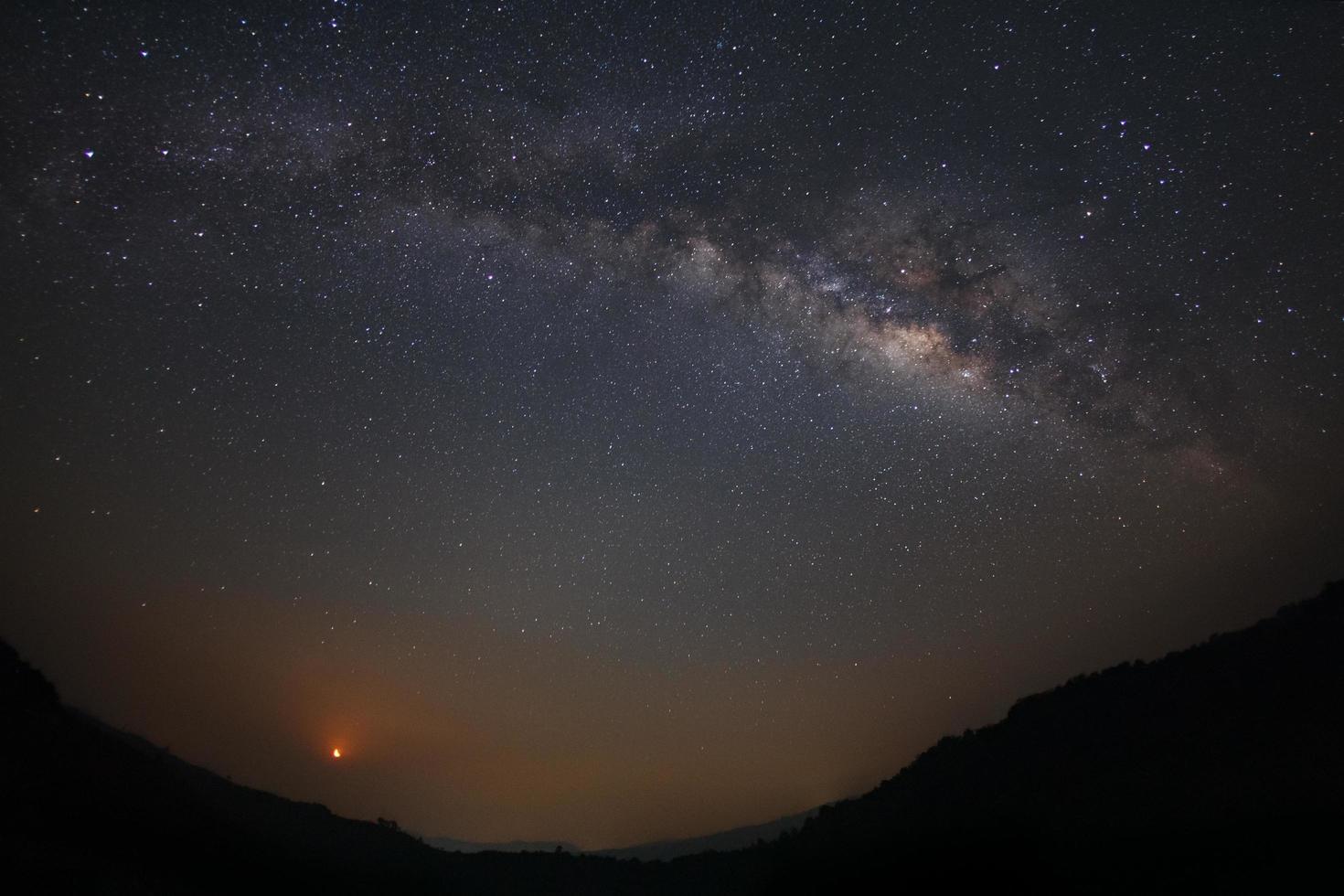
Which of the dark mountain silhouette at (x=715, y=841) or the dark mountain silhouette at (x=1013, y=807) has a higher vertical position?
the dark mountain silhouette at (x=1013, y=807)

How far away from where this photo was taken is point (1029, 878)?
12.2m

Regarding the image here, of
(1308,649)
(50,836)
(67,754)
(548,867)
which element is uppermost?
(67,754)

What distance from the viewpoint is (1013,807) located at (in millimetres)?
14906

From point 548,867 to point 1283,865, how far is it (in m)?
22.3

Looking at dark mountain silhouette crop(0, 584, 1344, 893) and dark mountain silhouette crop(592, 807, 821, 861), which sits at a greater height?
dark mountain silhouette crop(0, 584, 1344, 893)

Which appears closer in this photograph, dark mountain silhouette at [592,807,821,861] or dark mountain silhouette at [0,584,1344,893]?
dark mountain silhouette at [0,584,1344,893]

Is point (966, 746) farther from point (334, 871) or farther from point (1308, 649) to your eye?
point (334, 871)

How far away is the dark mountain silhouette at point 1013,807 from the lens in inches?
424

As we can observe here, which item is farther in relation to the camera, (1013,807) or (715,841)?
(715,841)

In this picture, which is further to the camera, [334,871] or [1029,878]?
[334,871]

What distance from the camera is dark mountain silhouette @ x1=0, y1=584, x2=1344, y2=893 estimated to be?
10.8 meters

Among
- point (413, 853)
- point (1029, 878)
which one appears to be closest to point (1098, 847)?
point (1029, 878)

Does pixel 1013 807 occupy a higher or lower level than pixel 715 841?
higher

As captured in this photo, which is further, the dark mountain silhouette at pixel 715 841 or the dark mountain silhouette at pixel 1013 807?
the dark mountain silhouette at pixel 715 841
